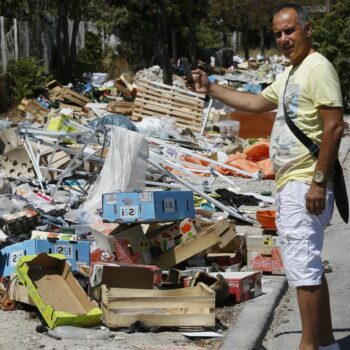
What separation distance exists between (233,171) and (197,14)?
111 ft

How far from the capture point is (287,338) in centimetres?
601

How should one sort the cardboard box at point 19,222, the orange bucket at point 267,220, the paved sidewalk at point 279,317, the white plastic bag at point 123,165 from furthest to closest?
the white plastic bag at point 123,165
the orange bucket at point 267,220
the cardboard box at point 19,222
the paved sidewalk at point 279,317

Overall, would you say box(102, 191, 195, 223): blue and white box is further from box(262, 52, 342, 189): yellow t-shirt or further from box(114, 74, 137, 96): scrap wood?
box(114, 74, 137, 96): scrap wood

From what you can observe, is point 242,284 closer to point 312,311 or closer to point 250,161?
point 312,311

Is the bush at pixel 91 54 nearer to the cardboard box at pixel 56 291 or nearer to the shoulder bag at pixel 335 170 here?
the cardboard box at pixel 56 291

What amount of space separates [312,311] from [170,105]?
530 inches

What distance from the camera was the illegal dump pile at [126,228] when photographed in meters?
5.99

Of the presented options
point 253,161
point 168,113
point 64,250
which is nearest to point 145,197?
point 64,250

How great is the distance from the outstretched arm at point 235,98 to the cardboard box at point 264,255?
2353mm

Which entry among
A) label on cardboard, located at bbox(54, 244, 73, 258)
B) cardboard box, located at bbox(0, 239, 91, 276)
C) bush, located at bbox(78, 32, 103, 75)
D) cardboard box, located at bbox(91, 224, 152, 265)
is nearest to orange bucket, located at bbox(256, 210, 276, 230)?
cardboard box, located at bbox(91, 224, 152, 265)

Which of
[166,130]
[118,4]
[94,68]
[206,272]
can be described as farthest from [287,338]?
[118,4]

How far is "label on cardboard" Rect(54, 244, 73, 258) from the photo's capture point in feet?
22.1

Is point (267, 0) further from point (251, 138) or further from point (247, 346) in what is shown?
point (247, 346)

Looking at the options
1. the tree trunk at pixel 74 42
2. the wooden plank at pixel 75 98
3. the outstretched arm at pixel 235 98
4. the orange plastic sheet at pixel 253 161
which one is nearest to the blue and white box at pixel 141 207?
the outstretched arm at pixel 235 98
